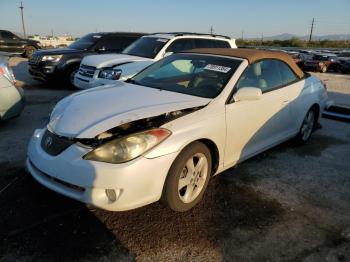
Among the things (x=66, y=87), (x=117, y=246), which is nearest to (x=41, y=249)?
(x=117, y=246)

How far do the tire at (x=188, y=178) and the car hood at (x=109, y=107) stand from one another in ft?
1.58

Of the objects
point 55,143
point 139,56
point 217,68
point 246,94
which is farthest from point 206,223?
point 139,56

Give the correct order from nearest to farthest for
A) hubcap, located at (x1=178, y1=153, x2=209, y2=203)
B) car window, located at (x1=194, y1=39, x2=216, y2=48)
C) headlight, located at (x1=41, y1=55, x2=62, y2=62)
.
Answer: hubcap, located at (x1=178, y1=153, x2=209, y2=203) < car window, located at (x1=194, y1=39, x2=216, y2=48) < headlight, located at (x1=41, y1=55, x2=62, y2=62)

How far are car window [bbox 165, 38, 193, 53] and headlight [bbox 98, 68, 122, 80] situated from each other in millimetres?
1557

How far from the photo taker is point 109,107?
3.52 meters

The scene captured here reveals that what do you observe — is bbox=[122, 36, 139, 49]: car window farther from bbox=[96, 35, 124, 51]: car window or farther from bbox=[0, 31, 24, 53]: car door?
bbox=[0, 31, 24, 53]: car door

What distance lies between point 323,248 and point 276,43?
235 feet

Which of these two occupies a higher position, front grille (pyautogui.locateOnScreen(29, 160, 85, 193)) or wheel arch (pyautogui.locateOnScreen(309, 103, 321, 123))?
front grille (pyautogui.locateOnScreen(29, 160, 85, 193))

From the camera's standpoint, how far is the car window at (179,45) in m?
8.89

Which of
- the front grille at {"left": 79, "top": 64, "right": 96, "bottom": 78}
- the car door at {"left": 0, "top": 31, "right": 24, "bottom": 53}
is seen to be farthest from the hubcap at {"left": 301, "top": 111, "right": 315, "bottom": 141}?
the car door at {"left": 0, "top": 31, "right": 24, "bottom": 53}

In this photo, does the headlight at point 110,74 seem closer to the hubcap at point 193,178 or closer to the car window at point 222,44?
the car window at point 222,44

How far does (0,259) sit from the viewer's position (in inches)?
104

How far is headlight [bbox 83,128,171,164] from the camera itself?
2.92 metres

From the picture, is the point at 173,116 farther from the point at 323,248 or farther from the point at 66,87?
the point at 66,87
